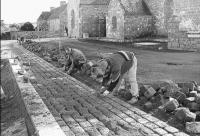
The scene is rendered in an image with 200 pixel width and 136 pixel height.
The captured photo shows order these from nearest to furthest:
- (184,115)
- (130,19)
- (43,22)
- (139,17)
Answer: (184,115)
(130,19)
(139,17)
(43,22)

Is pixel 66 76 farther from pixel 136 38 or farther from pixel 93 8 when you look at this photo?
pixel 93 8

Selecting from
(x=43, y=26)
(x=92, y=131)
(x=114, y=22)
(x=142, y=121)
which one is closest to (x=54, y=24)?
(x=43, y=26)

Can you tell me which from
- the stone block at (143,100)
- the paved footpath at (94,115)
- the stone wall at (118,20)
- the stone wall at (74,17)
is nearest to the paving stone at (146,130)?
the paved footpath at (94,115)

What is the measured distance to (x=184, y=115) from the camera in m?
6.05

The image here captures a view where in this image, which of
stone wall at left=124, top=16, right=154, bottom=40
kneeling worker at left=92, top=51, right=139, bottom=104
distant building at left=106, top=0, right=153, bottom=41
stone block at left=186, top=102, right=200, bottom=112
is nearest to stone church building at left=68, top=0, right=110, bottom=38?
distant building at left=106, top=0, right=153, bottom=41

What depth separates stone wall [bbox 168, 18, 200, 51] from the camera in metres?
19.1

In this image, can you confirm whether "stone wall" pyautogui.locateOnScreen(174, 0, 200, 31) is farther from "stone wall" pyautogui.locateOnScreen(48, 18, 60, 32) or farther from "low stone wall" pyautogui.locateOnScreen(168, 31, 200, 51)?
"stone wall" pyautogui.locateOnScreen(48, 18, 60, 32)

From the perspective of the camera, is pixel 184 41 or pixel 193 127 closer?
pixel 193 127

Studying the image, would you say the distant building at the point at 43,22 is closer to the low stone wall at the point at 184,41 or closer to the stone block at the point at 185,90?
the low stone wall at the point at 184,41

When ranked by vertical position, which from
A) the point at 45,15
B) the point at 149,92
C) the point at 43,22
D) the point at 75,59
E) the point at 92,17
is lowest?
the point at 149,92

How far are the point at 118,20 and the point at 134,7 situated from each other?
1957mm

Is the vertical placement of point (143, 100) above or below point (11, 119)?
above

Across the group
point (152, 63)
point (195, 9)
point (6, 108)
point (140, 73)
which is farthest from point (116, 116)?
point (195, 9)

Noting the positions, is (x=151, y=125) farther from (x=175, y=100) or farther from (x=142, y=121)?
(x=175, y=100)
